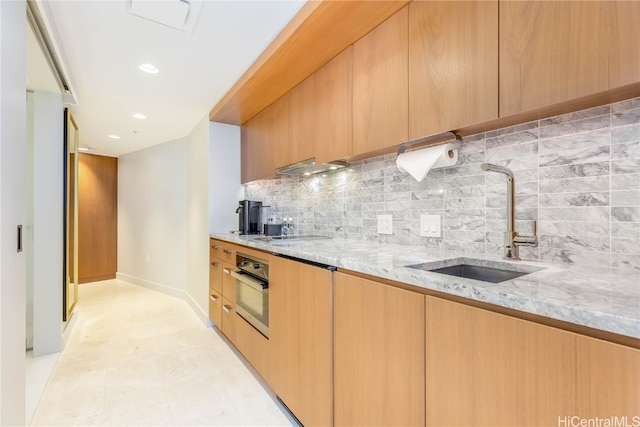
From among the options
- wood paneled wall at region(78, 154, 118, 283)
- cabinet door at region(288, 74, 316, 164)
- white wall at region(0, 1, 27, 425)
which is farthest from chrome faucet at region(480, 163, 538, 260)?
wood paneled wall at region(78, 154, 118, 283)

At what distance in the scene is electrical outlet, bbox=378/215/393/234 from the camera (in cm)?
177

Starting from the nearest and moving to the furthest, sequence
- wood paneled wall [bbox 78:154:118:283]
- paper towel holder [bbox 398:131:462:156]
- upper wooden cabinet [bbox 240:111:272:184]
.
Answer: paper towel holder [bbox 398:131:462:156]
upper wooden cabinet [bbox 240:111:272:184]
wood paneled wall [bbox 78:154:118:283]

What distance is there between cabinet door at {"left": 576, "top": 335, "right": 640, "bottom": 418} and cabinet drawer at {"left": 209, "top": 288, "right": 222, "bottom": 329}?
263 cm

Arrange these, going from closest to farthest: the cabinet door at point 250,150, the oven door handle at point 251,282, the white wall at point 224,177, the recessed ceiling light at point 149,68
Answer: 1. the oven door handle at point 251,282
2. the recessed ceiling light at point 149,68
3. the cabinet door at point 250,150
4. the white wall at point 224,177

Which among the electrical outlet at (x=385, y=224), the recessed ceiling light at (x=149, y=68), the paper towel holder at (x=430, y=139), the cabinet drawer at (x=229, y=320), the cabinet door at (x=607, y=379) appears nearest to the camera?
the cabinet door at (x=607, y=379)

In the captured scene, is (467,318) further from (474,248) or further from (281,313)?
(281,313)

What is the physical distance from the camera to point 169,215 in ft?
14.2

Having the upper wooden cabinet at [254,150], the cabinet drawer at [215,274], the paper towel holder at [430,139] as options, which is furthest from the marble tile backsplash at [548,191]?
the cabinet drawer at [215,274]

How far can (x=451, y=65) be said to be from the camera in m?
1.17

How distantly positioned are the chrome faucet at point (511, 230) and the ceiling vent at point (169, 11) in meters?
1.65

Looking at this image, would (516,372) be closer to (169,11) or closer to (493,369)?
(493,369)

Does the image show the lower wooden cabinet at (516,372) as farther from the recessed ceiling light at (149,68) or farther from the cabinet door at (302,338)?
the recessed ceiling light at (149,68)

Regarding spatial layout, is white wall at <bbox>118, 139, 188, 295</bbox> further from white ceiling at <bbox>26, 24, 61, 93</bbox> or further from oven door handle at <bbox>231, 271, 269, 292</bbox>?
oven door handle at <bbox>231, 271, 269, 292</bbox>

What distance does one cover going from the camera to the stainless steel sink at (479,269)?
112 cm
